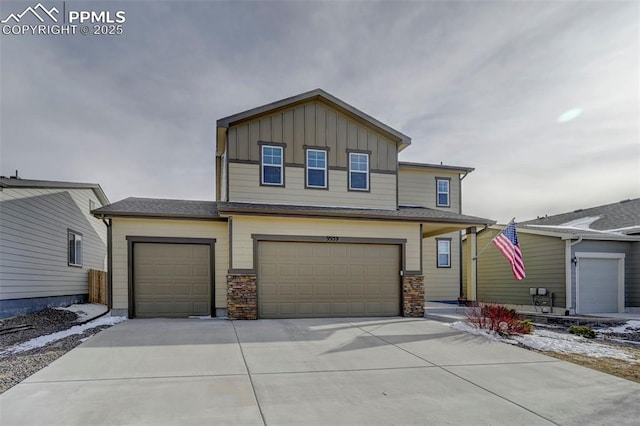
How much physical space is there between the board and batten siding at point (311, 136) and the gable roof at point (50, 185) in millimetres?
6130

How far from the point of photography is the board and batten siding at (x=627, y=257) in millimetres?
14406

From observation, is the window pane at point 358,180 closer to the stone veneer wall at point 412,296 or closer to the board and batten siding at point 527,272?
the stone veneer wall at point 412,296

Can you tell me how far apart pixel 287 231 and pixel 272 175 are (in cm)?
213

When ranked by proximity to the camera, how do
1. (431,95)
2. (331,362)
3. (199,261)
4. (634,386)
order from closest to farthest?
1. (634,386)
2. (331,362)
3. (199,261)
4. (431,95)

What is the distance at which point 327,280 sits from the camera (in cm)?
1177

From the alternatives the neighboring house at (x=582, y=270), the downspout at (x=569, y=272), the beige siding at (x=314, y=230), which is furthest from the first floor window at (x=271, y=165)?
the downspout at (x=569, y=272)

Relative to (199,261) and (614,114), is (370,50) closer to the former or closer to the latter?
(614,114)

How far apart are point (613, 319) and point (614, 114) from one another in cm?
611

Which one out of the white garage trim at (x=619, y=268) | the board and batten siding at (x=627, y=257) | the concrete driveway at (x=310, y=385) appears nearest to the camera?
the concrete driveway at (x=310, y=385)

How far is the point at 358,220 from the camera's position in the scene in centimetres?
1198

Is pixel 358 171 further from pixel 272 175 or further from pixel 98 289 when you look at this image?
pixel 98 289

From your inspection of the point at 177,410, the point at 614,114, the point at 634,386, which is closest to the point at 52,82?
the point at 177,410

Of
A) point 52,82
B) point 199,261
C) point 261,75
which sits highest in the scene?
point 261,75

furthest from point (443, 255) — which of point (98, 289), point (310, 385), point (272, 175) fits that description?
point (98, 289)
